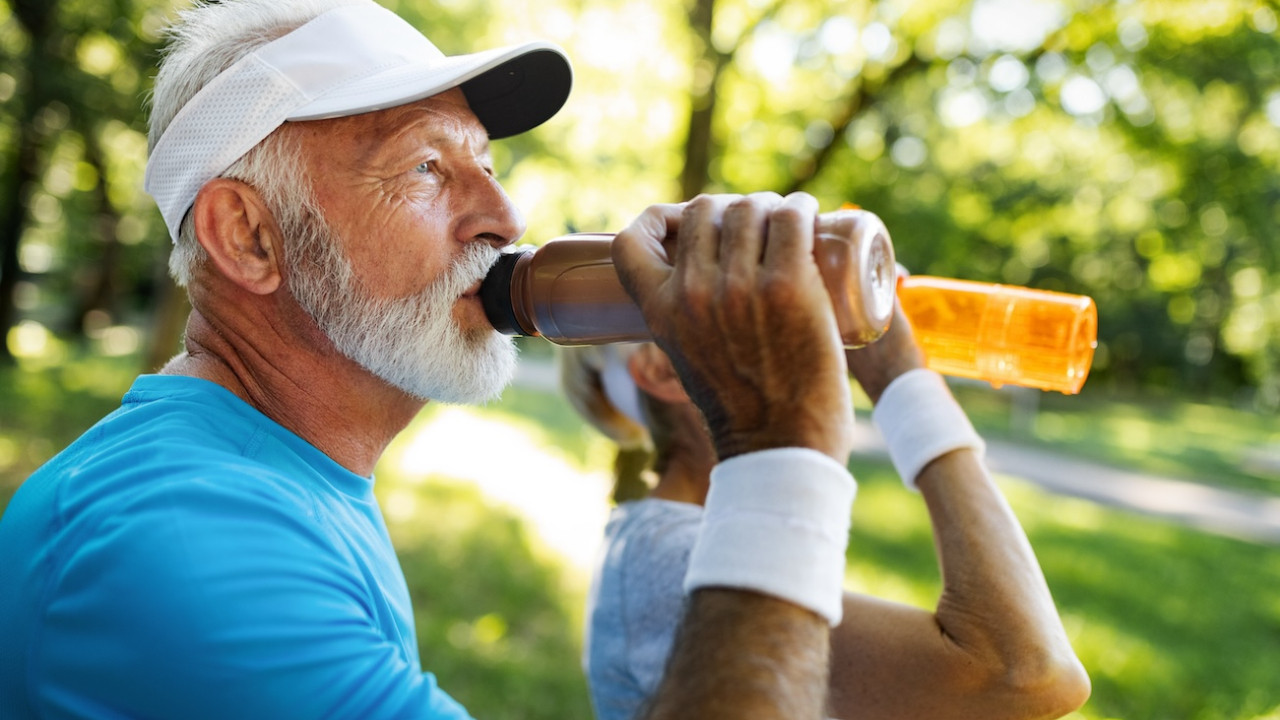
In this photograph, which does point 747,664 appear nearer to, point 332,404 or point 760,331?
point 760,331

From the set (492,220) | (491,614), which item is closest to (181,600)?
(492,220)

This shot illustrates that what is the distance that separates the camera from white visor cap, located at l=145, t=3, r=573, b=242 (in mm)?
1529

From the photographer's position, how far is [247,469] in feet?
4.15

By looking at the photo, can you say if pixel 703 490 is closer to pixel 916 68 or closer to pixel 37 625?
pixel 37 625

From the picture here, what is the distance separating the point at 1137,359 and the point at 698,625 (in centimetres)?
4595

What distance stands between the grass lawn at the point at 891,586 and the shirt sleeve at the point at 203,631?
161 inches

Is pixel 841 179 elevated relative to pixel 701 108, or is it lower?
lower

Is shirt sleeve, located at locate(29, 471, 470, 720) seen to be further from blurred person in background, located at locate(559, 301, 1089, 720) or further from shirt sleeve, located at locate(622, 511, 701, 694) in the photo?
shirt sleeve, located at locate(622, 511, 701, 694)

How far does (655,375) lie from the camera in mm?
2408

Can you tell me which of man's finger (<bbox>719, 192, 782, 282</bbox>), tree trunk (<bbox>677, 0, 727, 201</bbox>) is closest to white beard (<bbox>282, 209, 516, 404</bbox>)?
man's finger (<bbox>719, 192, 782, 282</bbox>)

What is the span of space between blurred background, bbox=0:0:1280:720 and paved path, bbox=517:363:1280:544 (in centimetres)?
27

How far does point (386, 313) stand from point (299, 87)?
0.37m

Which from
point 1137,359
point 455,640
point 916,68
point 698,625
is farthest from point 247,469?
point 1137,359

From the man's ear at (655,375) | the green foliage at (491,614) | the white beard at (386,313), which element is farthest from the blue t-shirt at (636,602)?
the green foliage at (491,614)
